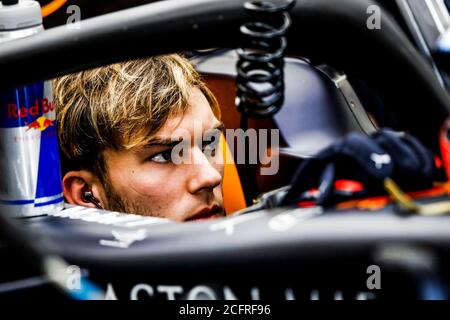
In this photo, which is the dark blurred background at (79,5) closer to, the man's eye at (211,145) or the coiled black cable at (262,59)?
the man's eye at (211,145)

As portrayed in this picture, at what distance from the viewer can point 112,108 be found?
203cm

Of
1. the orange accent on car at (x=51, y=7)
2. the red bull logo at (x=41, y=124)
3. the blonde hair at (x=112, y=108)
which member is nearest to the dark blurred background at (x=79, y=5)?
Result: the orange accent on car at (x=51, y=7)

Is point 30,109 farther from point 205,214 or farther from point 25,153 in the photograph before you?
point 205,214

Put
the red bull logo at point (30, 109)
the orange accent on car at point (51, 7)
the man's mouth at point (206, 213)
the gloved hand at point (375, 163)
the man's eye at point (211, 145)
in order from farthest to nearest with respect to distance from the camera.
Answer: the orange accent on car at point (51, 7) < the man's eye at point (211, 145) < the man's mouth at point (206, 213) < the red bull logo at point (30, 109) < the gloved hand at point (375, 163)

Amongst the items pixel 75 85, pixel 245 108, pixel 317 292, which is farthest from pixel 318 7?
pixel 75 85

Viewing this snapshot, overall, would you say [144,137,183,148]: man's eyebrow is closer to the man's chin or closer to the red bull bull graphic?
the man's chin

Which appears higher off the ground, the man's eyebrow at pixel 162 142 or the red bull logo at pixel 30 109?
the man's eyebrow at pixel 162 142

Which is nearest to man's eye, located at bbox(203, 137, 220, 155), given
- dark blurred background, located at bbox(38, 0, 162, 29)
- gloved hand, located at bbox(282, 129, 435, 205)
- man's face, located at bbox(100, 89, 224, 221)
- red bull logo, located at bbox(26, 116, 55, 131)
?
man's face, located at bbox(100, 89, 224, 221)

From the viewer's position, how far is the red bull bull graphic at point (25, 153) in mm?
1253

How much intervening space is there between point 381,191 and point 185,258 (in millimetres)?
218

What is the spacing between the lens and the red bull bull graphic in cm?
125

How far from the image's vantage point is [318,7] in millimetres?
1150

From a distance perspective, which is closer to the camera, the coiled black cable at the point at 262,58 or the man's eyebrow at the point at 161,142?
the coiled black cable at the point at 262,58
